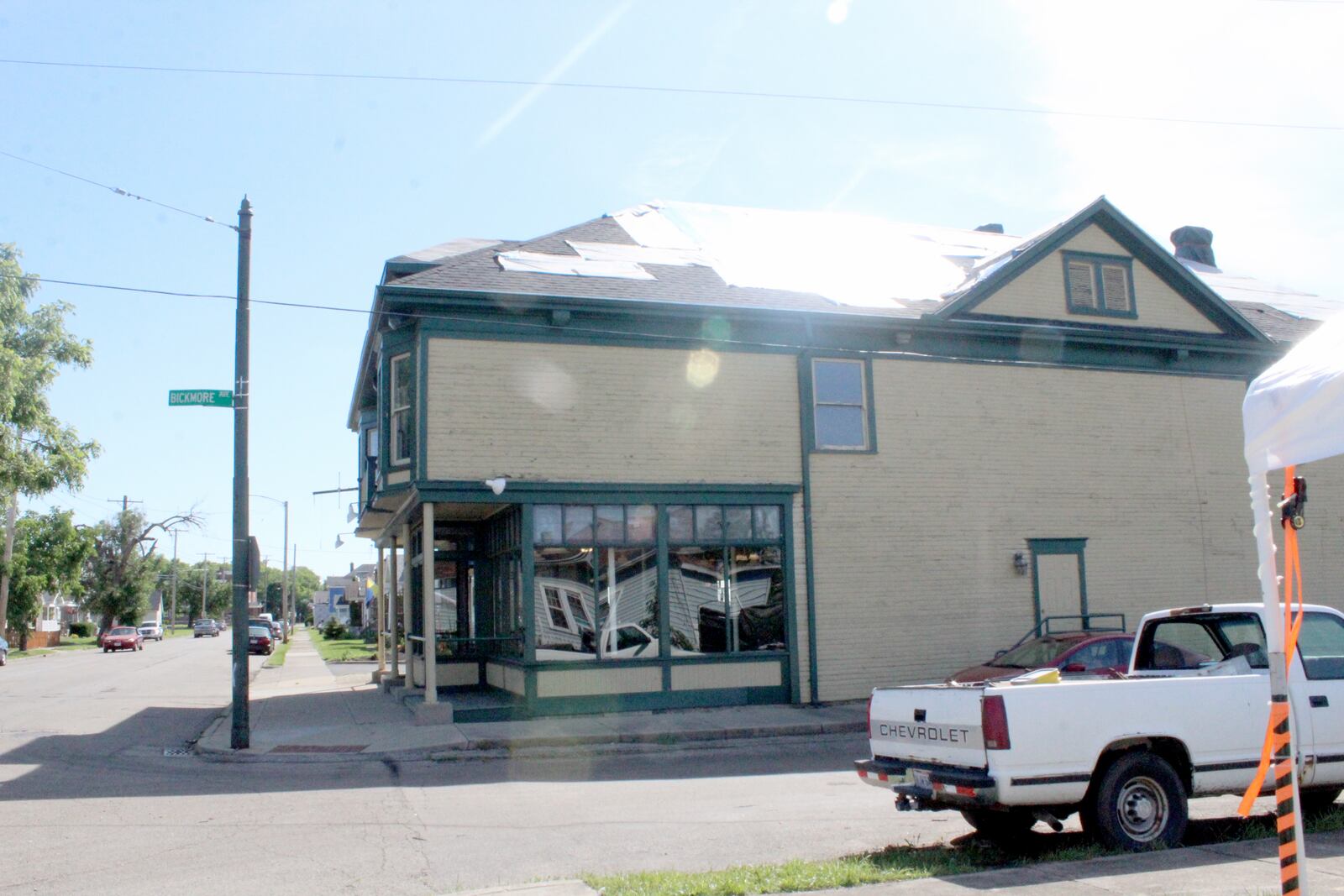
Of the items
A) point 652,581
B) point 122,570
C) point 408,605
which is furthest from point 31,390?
point 122,570

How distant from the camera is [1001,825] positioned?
8.36 m

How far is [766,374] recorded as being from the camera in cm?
1867

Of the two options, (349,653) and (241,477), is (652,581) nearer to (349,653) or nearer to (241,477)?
(241,477)

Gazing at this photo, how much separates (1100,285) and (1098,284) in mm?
34

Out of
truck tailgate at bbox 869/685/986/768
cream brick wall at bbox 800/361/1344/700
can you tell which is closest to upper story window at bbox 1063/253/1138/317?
cream brick wall at bbox 800/361/1344/700

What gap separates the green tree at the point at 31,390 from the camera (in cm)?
3350

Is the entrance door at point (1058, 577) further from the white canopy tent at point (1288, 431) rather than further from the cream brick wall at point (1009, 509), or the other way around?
the white canopy tent at point (1288, 431)

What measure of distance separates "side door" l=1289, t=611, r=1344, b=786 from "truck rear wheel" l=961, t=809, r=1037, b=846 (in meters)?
1.99

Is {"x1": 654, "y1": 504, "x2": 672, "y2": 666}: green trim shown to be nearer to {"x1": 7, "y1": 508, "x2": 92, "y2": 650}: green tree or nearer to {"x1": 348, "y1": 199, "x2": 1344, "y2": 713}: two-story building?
{"x1": 348, "y1": 199, "x2": 1344, "y2": 713}: two-story building

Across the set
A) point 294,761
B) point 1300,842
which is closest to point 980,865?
point 1300,842

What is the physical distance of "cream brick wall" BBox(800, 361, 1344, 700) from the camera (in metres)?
18.7

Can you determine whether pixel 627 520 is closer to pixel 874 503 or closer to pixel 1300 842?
pixel 874 503

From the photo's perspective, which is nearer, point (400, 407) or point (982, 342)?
point (400, 407)

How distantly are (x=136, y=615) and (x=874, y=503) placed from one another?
259 ft
